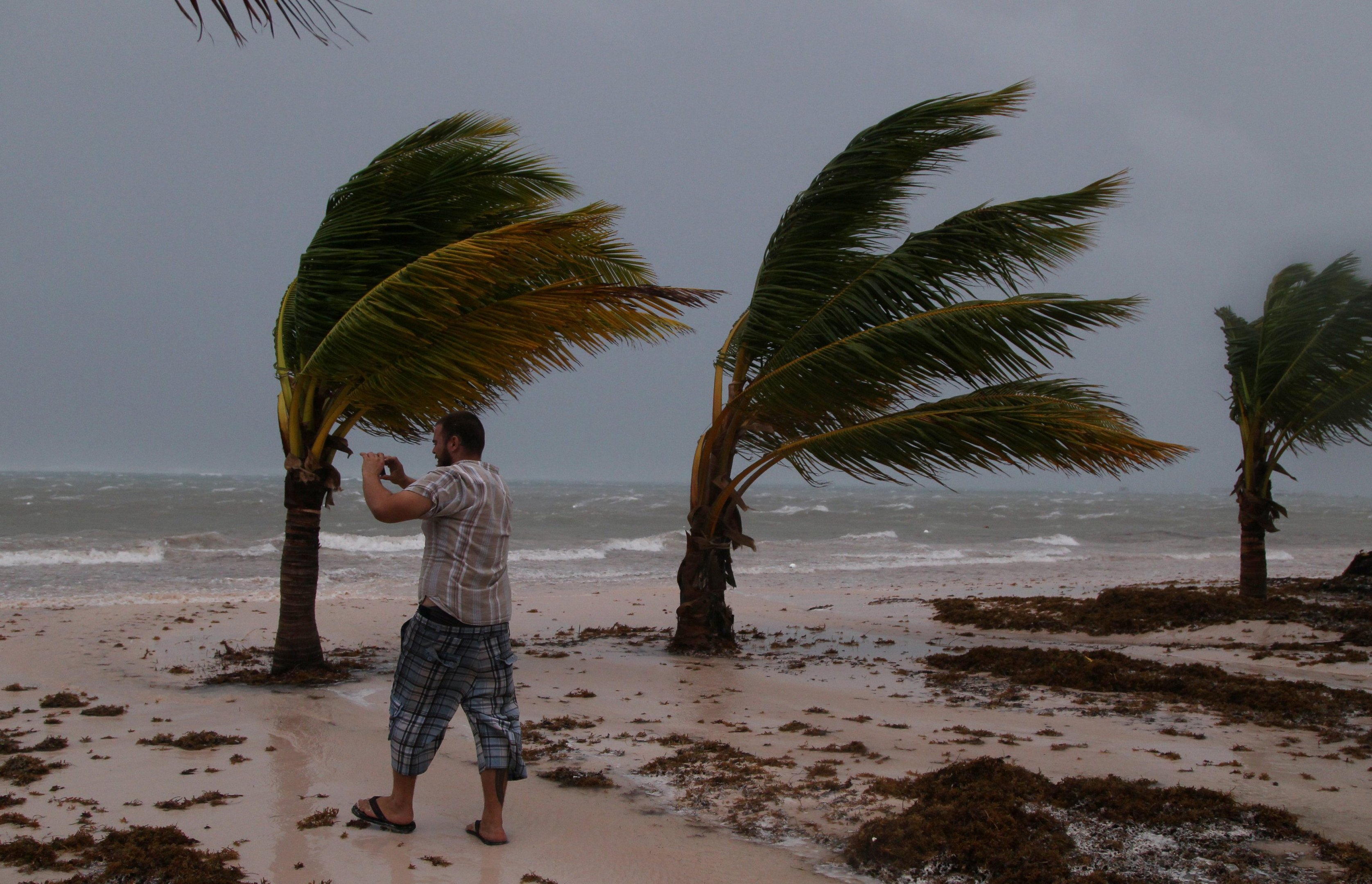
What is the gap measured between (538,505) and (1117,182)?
1732 inches

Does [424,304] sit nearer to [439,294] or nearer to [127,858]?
[439,294]

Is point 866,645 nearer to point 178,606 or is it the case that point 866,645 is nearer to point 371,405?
point 371,405

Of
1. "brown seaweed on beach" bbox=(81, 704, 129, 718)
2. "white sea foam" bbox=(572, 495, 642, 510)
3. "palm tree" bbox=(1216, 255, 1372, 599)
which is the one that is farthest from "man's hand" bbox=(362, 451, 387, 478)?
"white sea foam" bbox=(572, 495, 642, 510)

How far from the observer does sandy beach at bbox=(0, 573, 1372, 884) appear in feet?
10.8

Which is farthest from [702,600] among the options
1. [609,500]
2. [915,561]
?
[609,500]

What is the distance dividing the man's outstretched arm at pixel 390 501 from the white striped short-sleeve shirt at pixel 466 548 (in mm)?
107

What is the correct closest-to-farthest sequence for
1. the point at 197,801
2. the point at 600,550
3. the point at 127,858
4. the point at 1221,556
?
the point at 127,858
the point at 197,801
the point at 600,550
the point at 1221,556

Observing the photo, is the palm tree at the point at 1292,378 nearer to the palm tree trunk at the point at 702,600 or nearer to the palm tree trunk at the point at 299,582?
the palm tree trunk at the point at 702,600

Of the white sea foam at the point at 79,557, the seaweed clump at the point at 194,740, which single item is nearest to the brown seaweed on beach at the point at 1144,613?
the seaweed clump at the point at 194,740

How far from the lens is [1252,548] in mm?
10250

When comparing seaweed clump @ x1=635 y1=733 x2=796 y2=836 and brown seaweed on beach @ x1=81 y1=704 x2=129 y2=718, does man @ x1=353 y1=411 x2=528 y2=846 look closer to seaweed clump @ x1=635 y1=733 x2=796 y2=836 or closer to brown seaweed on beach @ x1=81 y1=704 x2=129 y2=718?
seaweed clump @ x1=635 y1=733 x2=796 y2=836

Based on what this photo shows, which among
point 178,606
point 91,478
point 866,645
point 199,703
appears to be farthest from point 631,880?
point 91,478

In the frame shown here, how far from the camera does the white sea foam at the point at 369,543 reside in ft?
72.8

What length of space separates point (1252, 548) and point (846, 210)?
20.7 ft
